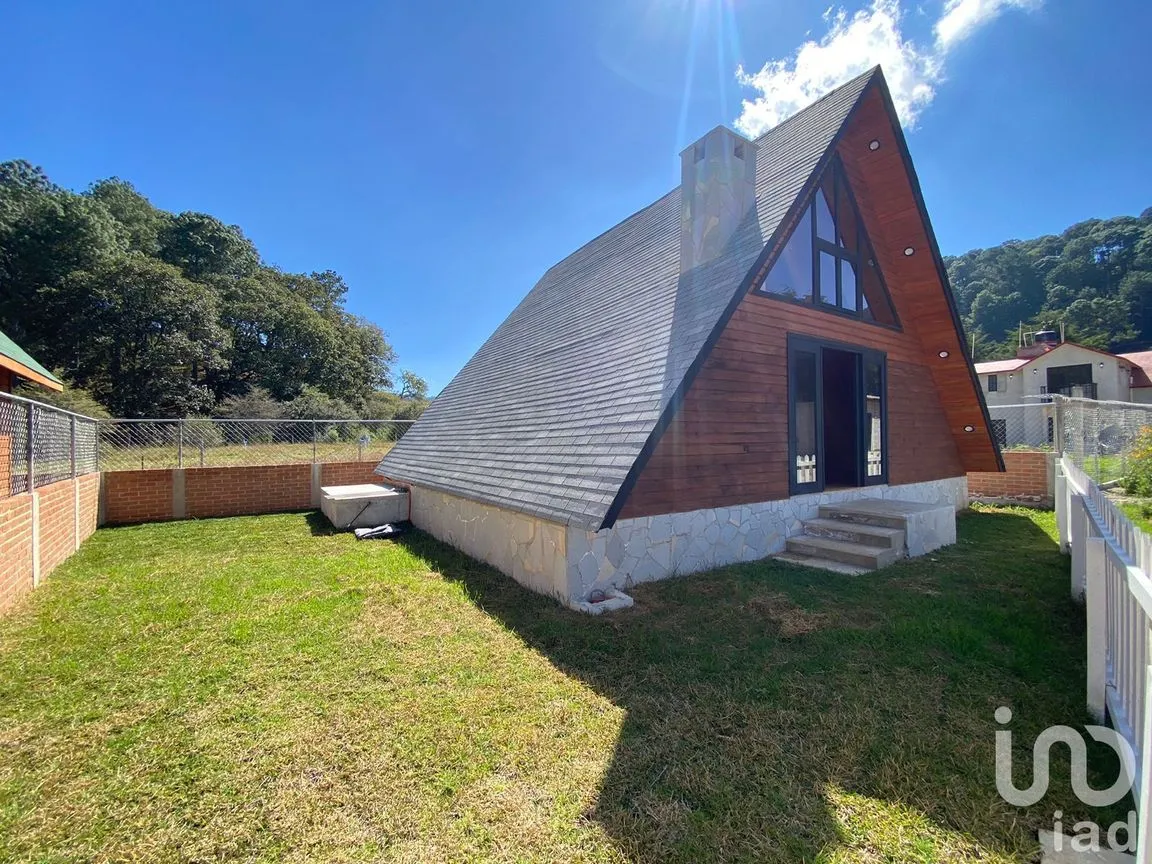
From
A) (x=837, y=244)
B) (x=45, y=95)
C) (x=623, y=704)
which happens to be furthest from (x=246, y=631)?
(x=45, y=95)

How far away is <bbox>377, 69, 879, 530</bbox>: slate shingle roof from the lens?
473cm

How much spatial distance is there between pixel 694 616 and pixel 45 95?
1721 cm

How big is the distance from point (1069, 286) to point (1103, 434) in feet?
155

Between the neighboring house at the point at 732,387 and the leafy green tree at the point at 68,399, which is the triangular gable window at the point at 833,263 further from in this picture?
the leafy green tree at the point at 68,399

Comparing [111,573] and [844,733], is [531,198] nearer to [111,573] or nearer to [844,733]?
[111,573]

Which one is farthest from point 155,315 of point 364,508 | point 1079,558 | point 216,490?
point 1079,558

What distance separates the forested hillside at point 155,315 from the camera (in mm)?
21062

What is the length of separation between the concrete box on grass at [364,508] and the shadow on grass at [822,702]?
13.5 feet

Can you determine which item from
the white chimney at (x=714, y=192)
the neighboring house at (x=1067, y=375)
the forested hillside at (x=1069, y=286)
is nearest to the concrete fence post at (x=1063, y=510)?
the white chimney at (x=714, y=192)

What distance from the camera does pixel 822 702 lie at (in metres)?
2.69

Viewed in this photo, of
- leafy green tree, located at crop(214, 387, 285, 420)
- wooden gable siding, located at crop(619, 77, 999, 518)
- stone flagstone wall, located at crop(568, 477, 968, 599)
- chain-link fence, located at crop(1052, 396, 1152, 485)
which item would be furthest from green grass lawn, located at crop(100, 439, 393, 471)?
leafy green tree, located at crop(214, 387, 285, 420)

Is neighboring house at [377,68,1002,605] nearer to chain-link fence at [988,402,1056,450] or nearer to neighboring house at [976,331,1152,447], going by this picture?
chain-link fence at [988,402,1056,450]

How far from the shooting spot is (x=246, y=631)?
150 inches

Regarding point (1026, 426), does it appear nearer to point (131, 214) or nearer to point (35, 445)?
point (35, 445)
